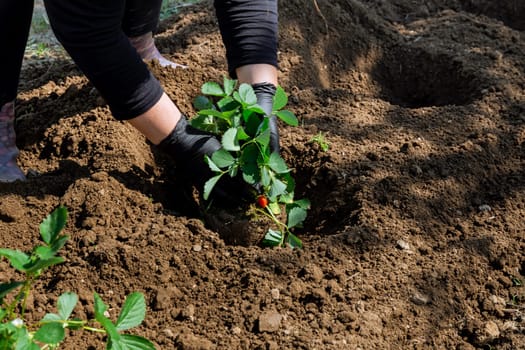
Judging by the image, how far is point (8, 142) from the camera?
10.3 feet

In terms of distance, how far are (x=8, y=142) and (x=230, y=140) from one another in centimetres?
117

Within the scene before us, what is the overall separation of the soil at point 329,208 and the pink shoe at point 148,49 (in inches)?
4.2

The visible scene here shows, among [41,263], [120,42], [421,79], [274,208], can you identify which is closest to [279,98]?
[274,208]

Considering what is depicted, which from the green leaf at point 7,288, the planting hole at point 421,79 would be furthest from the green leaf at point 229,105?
the planting hole at point 421,79

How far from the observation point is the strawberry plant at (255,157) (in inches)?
99.6

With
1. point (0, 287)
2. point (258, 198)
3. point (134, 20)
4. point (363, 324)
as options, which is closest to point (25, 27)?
point (134, 20)

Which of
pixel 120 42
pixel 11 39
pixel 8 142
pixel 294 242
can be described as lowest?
pixel 8 142

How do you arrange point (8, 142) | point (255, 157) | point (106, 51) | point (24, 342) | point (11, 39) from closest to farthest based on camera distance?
point (24, 342), point (106, 51), point (255, 157), point (11, 39), point (8, 142)

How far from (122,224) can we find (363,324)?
3.23ft

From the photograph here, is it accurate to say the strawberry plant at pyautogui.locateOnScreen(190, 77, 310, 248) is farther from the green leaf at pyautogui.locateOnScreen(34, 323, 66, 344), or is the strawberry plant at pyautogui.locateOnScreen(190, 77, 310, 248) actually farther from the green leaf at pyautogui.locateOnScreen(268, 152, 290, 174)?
the green leaf at pyautogui.locateOnScreen(34, 323, 66, 344)

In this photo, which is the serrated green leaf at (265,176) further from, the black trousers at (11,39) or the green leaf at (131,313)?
the black trousers at (11,39)

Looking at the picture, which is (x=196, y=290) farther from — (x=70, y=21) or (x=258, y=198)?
(x=70, y=21)

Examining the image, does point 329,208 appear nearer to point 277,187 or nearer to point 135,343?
point 277,187

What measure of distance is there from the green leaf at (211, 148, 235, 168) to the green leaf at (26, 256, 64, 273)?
94 cm
